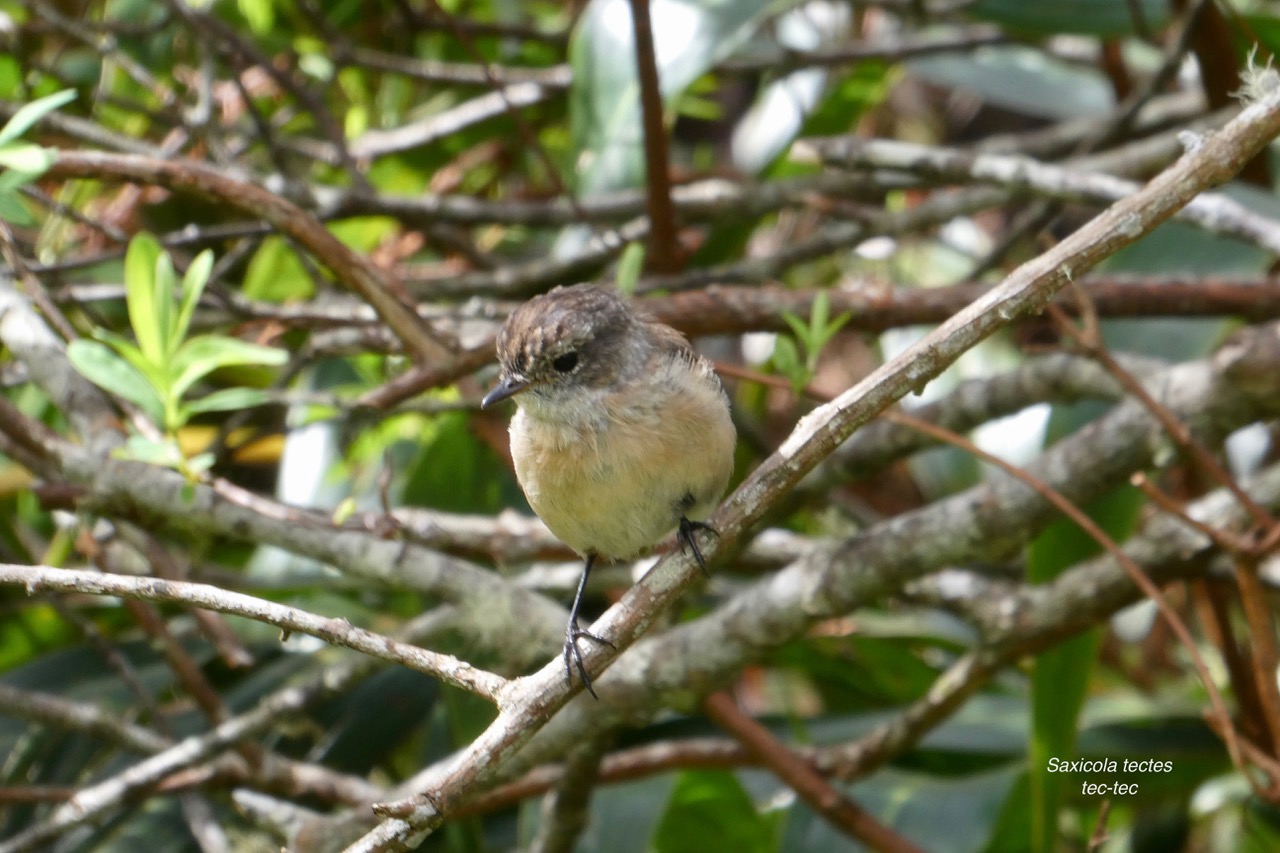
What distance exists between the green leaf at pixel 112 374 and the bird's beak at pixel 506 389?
75 centimetres

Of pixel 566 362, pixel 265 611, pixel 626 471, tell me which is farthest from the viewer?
pixel 566 362

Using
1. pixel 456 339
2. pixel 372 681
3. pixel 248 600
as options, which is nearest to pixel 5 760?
pixel 372 681

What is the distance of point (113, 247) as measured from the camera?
15.8 ft

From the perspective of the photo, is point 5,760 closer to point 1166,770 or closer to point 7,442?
point 7,442

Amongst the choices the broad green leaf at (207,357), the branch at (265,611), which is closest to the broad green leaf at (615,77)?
the broad green leaf at (207,357)

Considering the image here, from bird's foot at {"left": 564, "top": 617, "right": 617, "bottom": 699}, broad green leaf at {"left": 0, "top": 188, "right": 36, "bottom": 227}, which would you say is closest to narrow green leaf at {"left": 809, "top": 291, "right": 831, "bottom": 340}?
bird's foot at {"left": 564, "top": 617, "right": 617, "bottom": 699}

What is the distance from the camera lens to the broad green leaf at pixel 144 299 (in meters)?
3.04

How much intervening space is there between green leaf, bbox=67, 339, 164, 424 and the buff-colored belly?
87 centimetres

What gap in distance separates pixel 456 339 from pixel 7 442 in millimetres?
1331

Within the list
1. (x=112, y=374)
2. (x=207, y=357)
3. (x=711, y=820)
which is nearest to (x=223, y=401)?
(x=207, y=357)

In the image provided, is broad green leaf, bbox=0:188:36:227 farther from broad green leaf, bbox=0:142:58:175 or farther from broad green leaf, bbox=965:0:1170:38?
broad green leaf, bbox=965:0:1170:38

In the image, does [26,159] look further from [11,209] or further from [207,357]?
[207,357]

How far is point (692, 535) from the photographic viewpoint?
293 centimetres

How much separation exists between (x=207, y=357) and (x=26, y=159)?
57cm
